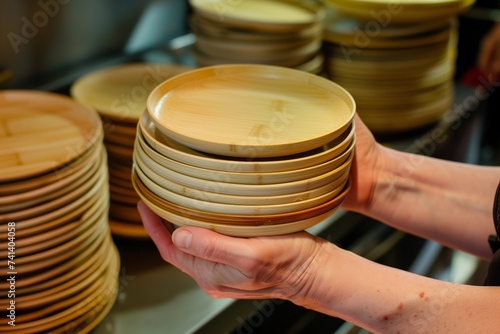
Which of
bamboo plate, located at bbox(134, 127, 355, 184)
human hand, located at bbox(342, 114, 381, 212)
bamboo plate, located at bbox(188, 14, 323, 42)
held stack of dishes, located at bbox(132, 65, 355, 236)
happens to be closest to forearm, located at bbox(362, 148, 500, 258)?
human hand, located at bbox(342, 114, 381, 212)

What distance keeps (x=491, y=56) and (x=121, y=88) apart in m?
1.47

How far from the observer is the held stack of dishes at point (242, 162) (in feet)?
2.79

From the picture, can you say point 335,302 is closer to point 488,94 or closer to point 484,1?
point 488,94

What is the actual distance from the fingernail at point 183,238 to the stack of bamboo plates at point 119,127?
0.46m

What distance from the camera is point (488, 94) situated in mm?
2324

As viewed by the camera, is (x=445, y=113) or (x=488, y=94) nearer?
(x=445, y=113)

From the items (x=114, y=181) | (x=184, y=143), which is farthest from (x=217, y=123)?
(x=114, y=181)

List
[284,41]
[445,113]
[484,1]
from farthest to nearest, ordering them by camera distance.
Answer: [484,1]
[445,113]
[284,41]

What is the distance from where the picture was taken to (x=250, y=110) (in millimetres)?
1024

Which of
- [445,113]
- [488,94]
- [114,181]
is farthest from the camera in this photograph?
[488,94]

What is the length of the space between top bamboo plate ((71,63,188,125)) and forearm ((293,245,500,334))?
54 centimetres

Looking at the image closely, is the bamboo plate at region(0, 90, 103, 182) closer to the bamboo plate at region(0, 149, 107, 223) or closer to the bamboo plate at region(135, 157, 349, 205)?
the bamboo plate at region(0, 149, 107, 223)

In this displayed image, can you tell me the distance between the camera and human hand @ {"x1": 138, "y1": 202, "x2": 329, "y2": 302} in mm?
874

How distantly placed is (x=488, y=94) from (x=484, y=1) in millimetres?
535
